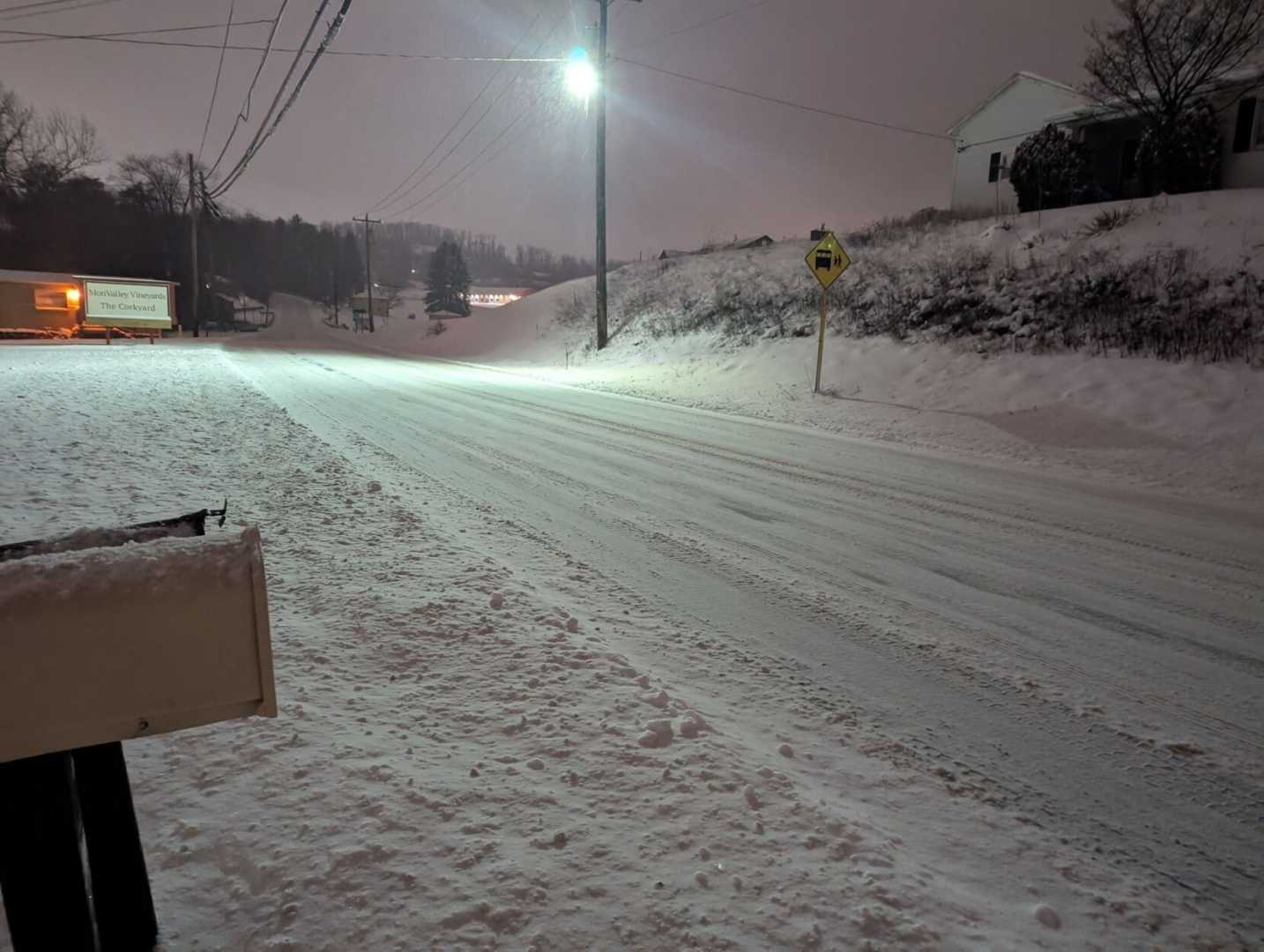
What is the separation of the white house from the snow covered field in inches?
1031

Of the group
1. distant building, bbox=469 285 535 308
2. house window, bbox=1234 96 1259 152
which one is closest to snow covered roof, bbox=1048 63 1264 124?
house window, bbox=1234 96 1259 152

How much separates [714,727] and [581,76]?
21.8 m

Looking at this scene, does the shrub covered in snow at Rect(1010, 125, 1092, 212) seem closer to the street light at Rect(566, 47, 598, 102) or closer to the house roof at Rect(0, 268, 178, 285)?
the street light at Rect(566, 47, 598, 102)

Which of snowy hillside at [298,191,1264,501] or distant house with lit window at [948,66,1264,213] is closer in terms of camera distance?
snowy hillside at [298,191,1264,501]

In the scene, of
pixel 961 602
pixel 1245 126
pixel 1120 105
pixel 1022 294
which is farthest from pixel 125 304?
pixel 1245 126

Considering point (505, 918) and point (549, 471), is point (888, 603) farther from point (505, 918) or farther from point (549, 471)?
point (549, 471)

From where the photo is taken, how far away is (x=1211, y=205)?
52.2 feet

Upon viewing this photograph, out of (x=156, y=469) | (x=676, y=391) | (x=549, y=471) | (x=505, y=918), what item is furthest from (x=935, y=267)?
(x=505, y=918)

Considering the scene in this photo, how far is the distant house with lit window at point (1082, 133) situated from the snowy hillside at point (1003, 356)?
6213 mm

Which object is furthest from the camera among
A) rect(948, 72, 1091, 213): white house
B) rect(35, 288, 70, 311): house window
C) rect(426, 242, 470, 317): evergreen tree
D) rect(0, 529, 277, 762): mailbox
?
rect(426, 242, 470, 317): evergreen tree

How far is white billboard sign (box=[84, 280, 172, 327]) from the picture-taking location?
36.1 meters

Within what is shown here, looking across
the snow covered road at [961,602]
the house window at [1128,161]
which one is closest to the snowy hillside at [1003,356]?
the snow covered road at [961,602]

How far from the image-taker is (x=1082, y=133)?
26328 millimetres

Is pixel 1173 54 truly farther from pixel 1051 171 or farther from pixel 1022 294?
pixel 1022 294
